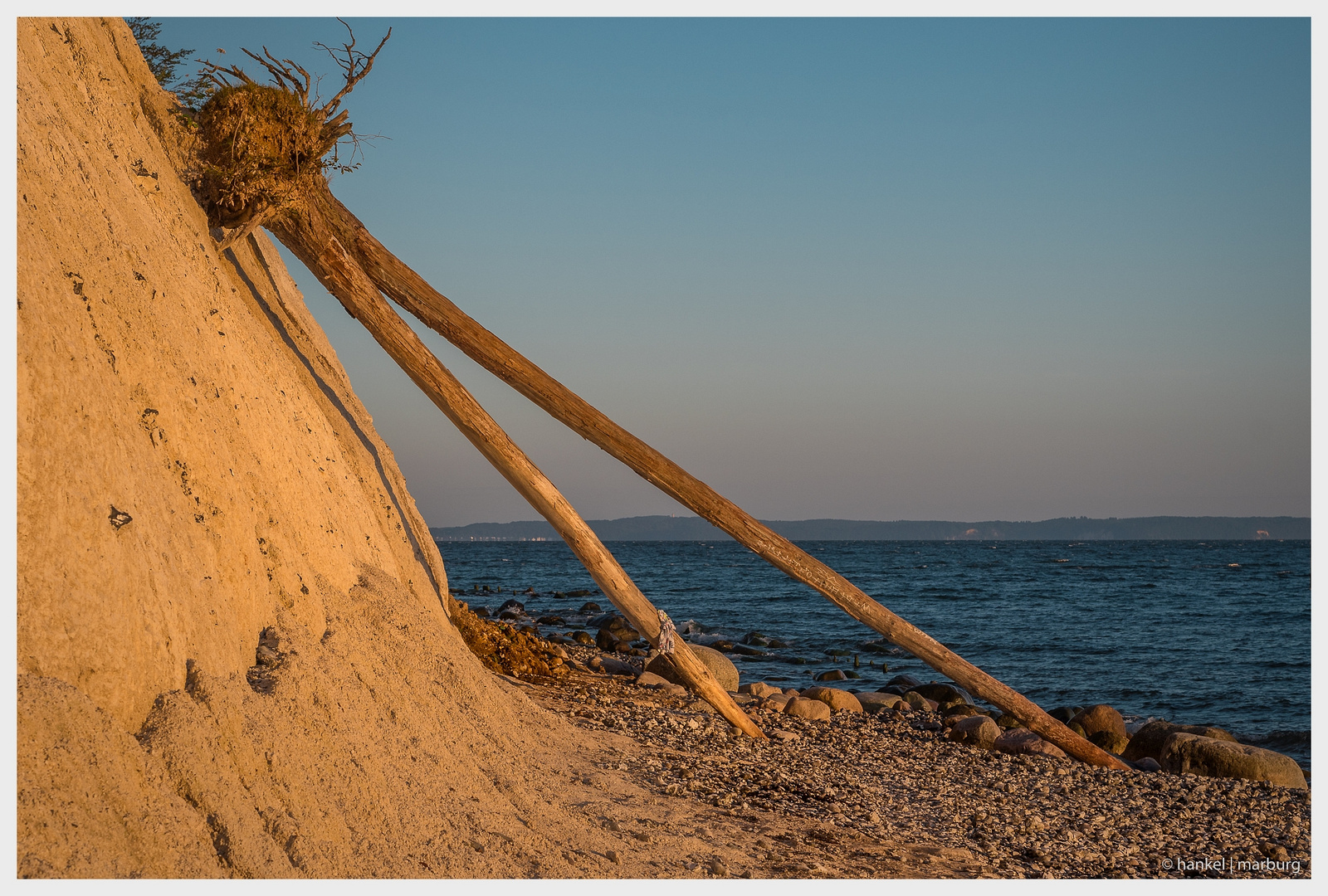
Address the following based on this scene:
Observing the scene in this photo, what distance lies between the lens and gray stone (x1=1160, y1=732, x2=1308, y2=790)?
8.52 m

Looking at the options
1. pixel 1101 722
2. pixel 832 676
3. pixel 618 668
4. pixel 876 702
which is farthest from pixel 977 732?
pixel 832 676

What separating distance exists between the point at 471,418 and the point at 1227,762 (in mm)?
8334

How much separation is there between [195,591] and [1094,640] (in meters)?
21.6

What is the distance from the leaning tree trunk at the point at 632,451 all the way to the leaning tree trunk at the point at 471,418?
0.94ft

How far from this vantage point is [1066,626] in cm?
2370

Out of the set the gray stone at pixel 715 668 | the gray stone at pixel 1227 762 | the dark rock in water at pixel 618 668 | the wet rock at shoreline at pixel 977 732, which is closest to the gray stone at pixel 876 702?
the wet rock at shoreline at pixel 977 732

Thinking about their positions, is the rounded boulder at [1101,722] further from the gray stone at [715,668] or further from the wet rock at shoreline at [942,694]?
the gray stone at [715,668]

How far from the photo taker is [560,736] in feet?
22.4

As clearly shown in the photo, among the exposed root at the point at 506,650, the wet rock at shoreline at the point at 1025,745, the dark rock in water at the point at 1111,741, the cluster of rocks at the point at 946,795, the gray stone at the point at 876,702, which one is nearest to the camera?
the cluster of rocks at the point at 946,795

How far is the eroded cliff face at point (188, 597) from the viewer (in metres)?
3.33

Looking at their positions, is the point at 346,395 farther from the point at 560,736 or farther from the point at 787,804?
the point at 787,804

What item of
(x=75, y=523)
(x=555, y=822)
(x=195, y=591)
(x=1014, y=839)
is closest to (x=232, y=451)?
(x=195, y=591)

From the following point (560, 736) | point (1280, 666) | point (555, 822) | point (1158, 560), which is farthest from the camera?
point (1158, 560)

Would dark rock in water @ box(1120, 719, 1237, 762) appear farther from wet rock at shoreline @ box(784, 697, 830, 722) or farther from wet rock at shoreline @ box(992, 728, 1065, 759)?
wet rock at shoreline @ box(784, 697, 830, 722)
